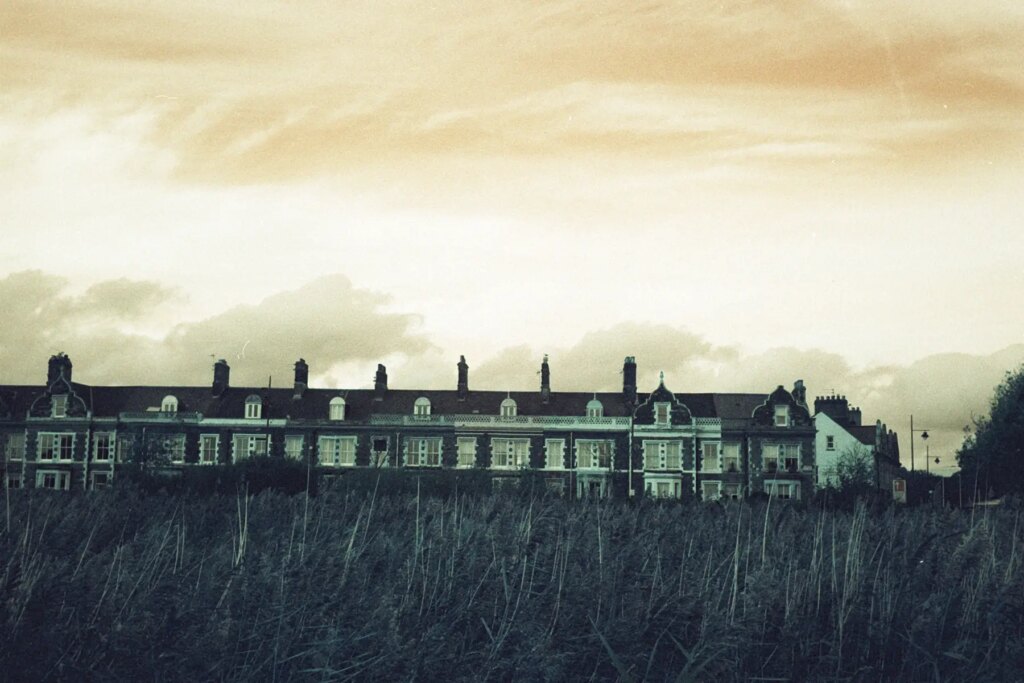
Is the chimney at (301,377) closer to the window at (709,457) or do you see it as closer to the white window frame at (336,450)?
the white window frame at (336,450)

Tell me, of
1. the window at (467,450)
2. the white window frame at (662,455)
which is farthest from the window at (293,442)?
the white window frame at (662,455)

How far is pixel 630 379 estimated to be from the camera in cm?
5778

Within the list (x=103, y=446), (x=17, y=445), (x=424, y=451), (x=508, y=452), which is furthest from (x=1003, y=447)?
(x=17, y=445)

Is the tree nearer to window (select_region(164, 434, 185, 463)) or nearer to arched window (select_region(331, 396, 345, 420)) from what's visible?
arched window (select_region(331, 396, 345, 420))

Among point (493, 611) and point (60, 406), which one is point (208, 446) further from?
point (493, 611)

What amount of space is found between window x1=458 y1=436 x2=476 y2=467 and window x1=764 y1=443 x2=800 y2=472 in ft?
52.8

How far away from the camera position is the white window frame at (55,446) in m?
56.4

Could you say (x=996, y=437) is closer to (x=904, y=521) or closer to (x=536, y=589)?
(x=904, y=521)

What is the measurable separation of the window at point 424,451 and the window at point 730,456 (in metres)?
15.7

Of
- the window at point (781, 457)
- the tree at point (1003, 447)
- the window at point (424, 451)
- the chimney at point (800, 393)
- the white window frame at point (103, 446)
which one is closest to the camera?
the tree at point (1003, 447)

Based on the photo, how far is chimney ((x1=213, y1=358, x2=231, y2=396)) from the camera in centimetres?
5859

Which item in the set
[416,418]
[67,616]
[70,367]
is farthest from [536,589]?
[70,367]

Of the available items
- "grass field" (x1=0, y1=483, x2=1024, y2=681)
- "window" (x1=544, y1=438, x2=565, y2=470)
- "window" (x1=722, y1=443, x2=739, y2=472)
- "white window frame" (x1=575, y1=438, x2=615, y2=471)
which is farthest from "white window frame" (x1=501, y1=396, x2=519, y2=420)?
"grass field" (x1=0, y1=483, x2=1024, y2=681)

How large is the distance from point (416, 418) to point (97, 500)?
4166 cm
